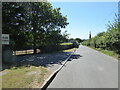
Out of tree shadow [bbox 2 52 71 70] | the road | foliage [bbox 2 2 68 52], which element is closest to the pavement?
tree shadow [bbox 2 52 71 70]

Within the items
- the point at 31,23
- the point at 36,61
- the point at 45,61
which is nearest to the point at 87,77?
the point at 45,61

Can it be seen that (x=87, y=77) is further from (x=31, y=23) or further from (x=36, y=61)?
(x=31, y=23)

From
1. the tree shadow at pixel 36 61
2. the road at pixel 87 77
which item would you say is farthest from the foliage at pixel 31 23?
the road at pixel 87 77

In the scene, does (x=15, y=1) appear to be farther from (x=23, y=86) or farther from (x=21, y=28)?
(x=23, y=86)

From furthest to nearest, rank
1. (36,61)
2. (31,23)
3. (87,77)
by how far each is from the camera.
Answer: (31,23)
(36,61)
(87,77)

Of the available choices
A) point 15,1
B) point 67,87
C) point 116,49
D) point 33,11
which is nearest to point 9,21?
point 15,1

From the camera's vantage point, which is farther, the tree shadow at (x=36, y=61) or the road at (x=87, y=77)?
the tree shadow at (x=36, y=61)

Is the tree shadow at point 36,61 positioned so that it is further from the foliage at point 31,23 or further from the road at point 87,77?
the road at point 87,77

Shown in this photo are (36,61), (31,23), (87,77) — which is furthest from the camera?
(31,23)

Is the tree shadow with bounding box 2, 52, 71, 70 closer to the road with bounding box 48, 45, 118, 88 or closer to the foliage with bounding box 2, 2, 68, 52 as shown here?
the foliage with bounding box 2, 2, 68, 52

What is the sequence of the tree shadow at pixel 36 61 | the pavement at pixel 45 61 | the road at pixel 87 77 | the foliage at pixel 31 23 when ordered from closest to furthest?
1. the road at pixel 87 77
2. the pavement at pixel 45 61
3. the tree shadow at pixel 36 61
4. the foliage at pixel 31 23

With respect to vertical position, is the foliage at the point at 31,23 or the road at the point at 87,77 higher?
the foliage at the point at 31,23

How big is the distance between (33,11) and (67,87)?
16.9m

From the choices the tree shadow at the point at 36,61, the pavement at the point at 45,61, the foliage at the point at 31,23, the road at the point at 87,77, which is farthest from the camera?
the foliage at the point at 31,23
